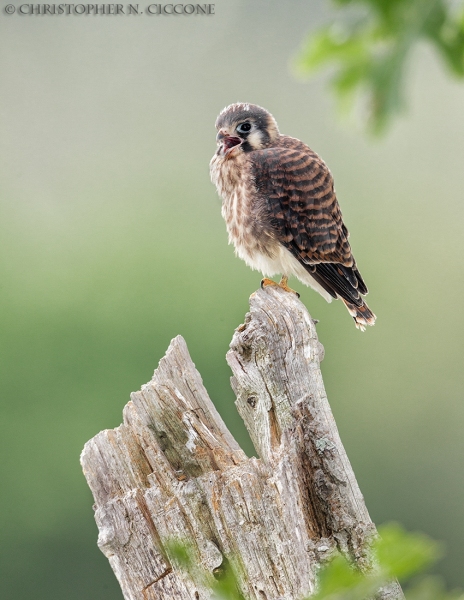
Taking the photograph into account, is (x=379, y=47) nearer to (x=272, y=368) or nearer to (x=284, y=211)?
(x=272, y=368)

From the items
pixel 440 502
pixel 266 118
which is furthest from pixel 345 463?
pixel 440 502

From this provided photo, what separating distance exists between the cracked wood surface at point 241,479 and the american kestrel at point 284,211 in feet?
2.93

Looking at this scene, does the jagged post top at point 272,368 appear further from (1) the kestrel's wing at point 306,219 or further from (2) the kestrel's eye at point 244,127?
(2) the kestrel's eye at point 244,127

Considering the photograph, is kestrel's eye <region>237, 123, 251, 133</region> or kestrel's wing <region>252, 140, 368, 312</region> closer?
kestrel's wing <region>252, 140, 368, 312</region>

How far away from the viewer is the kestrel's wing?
3.51 meters

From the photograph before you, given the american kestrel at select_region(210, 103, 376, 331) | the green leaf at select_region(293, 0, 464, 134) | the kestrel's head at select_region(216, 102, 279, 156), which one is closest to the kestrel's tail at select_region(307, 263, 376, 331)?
the american kestrel at select_region(210, 103, 376, 331)

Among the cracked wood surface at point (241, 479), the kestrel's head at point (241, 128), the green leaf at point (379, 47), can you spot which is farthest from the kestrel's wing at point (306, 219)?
the green leaf at point (379, 47)

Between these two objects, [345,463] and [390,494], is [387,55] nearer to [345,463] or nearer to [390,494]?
[345,463]

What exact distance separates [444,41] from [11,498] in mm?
7988

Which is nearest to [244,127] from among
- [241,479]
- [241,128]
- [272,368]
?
[241,128]

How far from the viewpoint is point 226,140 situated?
3.65 m

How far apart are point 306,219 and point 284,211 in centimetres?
11

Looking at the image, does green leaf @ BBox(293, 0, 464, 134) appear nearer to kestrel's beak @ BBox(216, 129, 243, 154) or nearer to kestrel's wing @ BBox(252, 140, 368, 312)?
kestrel's wing @ BBox(252, 140, 368, 312)

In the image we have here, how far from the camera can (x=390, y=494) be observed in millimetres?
7699
